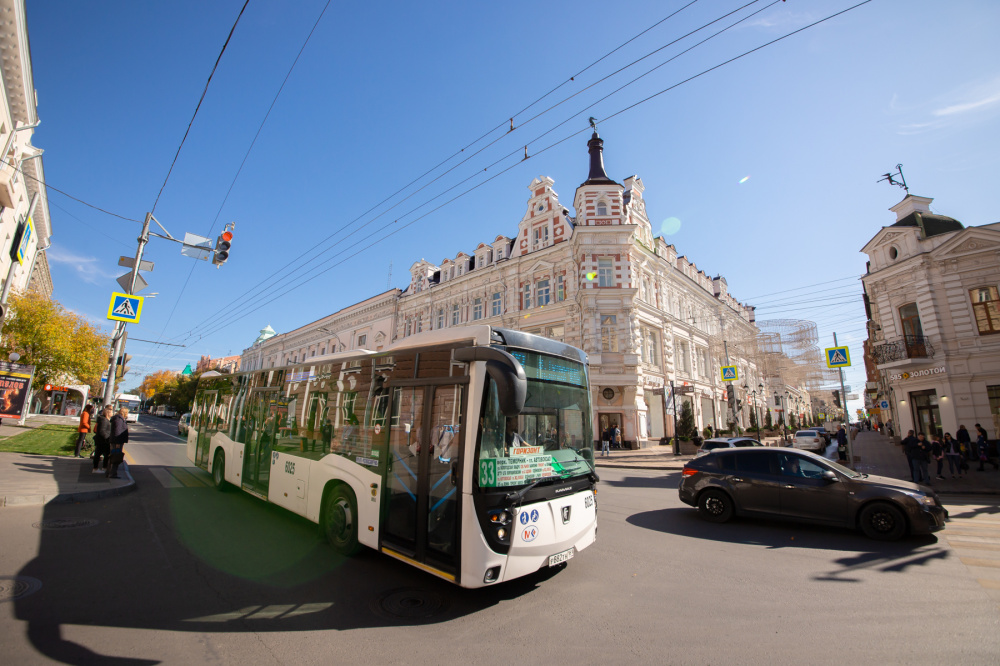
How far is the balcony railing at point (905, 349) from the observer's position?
2111cm

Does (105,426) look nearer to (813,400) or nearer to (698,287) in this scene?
(698,287)

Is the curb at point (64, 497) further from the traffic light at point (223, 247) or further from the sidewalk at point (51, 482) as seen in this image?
the traffic light at point (223, 247)

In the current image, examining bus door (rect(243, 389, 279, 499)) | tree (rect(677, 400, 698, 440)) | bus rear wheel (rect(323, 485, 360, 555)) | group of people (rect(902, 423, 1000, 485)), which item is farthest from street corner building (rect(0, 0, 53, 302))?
tree (rect(677, 400, 698, 440))

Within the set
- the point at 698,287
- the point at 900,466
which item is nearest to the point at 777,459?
the point at 900,466

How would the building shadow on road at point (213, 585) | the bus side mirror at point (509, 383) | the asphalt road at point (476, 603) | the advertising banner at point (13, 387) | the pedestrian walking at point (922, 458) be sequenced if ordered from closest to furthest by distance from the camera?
the asphalt road at point (476, 603) → the bus side mirror at point (509, 383) → the building shadow on road at point (213, 585) → the pedestrian walking at point (922, 458) → the advertising banner at point (13, 387)

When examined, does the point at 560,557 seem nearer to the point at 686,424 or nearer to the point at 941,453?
the point at 941,453

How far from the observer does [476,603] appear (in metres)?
4.64

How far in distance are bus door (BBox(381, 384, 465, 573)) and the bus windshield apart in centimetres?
38

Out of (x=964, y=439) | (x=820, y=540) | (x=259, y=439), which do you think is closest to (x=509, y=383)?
(x=820, y=540)

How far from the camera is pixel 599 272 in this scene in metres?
29.0

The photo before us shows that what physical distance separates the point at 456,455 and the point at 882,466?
2447 centimetres

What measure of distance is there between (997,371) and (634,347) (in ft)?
53.8

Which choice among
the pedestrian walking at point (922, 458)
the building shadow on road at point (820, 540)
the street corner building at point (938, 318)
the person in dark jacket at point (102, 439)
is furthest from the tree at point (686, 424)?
the person in dark jacket at point (102, 439)

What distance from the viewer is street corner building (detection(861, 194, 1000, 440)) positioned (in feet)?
64.6
